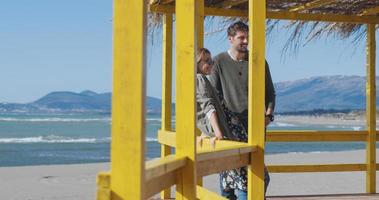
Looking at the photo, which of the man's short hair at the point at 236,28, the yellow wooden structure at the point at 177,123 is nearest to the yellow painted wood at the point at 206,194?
the yellow wooden structure at the point at 177,123

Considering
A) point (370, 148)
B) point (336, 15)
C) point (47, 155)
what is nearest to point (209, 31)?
point (336, 15)

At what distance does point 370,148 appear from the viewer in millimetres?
7586

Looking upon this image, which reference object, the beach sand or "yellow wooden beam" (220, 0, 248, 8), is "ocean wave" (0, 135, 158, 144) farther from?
"yellow wooden beam" (220, 0, 248, 8)

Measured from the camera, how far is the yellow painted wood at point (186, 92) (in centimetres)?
310

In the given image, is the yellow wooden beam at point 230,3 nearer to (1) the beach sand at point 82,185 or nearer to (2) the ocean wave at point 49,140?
(1) the beach sand at point 82,185

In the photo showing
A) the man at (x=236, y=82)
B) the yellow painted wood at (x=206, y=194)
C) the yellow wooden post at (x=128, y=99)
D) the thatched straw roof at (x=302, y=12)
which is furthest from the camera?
the thatched straw roof at (x=302, y=12)

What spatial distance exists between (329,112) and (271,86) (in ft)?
311

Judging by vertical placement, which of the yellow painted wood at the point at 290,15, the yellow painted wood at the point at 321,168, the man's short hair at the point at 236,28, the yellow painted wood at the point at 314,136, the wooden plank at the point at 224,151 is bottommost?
the yellow painted wood at the point at 321,168

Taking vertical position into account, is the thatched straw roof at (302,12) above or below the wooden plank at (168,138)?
above

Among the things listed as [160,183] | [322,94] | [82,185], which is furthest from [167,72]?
[322,94]

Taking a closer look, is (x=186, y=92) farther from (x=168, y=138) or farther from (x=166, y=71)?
(x=166, y=71)

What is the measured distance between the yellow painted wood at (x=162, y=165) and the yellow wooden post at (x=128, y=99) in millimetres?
154

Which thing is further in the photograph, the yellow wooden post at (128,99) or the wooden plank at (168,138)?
the wooden plank at (168,138)

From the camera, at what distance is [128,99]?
91.4 inches
